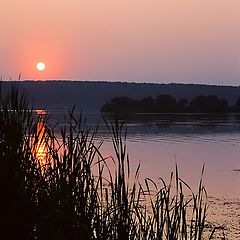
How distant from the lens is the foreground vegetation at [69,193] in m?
4.30

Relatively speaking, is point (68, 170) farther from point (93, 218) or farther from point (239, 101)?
point (239, 101)

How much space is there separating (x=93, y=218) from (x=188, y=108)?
272 feet

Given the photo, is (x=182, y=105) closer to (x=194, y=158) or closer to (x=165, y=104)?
(x=165, y=104)

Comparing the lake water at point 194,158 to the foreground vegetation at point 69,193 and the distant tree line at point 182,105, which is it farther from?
the distant tree line at point 182,105

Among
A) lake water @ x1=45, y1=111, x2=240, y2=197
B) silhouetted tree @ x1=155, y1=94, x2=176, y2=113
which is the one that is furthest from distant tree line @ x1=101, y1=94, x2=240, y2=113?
lake water @ x1=45, y1=111, x2=240, y2=197

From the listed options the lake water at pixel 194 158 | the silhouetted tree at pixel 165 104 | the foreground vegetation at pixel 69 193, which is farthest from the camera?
the silhouetted tree at pixel 165 104

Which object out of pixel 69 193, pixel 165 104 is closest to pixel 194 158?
pixel 69 193

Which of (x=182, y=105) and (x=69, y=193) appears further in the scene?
(x=182, y=105)

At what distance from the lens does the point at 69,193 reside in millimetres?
4613

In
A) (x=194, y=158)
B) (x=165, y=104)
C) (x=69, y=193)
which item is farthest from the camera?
(x=165, y=104)

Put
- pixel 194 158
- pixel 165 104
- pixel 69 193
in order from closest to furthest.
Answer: pixel 69 193 < pixel 194 158 < pixel 165 104

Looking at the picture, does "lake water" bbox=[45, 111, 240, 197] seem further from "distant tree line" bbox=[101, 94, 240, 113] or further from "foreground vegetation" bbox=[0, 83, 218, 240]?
"distant tree line" bbox=[101, 94, 240, 113]

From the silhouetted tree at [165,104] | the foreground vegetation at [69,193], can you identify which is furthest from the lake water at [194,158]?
the silhouetted tree at [165,104]

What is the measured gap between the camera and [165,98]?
8044 centimetres
